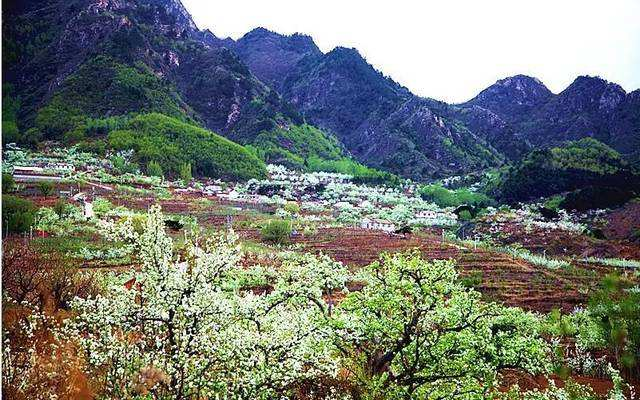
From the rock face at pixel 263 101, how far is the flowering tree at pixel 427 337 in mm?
83716

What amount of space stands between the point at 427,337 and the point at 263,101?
410ft

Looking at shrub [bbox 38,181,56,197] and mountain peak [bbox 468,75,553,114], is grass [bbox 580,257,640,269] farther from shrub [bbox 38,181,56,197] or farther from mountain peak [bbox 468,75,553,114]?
mountain peak [bbox 468,75,553,114]

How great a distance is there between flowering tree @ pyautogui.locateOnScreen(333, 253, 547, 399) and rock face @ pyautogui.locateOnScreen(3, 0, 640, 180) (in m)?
83.7

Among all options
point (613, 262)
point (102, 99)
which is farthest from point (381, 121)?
point (613, 262)

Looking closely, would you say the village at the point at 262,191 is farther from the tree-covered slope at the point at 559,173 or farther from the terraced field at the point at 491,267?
the tree-covered slope at the point at 559,173

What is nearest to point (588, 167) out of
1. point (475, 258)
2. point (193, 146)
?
point (475, 258)

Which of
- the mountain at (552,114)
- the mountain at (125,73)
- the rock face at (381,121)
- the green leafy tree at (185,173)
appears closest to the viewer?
the green leafy tree at (185,173)

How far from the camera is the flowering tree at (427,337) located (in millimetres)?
8398

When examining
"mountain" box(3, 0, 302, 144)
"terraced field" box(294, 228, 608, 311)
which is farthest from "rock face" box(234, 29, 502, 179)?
"terraced field" box(294, 228, 608, 311)

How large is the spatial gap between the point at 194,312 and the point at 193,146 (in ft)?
265

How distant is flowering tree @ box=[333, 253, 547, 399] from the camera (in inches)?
331

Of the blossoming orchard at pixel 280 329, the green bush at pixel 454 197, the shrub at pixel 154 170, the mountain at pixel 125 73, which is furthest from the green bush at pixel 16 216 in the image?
the green bush at pixel 454 197

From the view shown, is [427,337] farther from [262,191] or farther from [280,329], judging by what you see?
[262,191]

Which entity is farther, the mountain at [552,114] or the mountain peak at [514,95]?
the mountain peak at [514,95]
